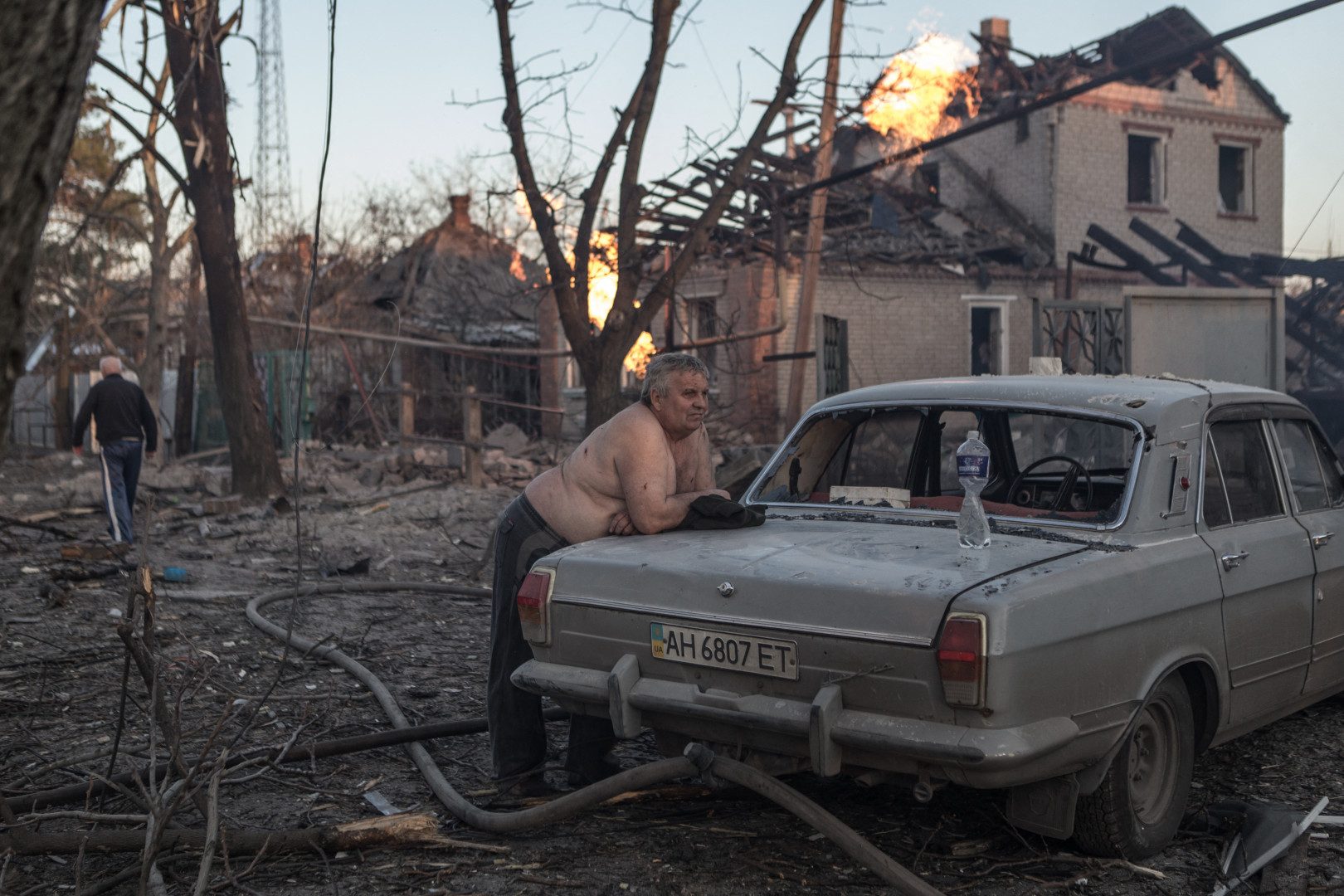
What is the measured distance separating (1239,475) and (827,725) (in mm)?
2126

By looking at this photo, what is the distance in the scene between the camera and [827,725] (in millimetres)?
3113

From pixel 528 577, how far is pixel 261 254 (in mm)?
28588

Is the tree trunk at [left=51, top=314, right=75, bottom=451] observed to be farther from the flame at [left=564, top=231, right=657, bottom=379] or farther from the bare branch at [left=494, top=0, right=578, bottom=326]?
the bare branch at [left=494, top=0, right=578, bottom=326]

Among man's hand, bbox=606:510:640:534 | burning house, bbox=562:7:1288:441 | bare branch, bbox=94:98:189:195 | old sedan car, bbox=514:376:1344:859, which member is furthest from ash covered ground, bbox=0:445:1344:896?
burning house, bbox=562:7:1288:441

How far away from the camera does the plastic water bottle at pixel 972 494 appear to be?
3.62 metres

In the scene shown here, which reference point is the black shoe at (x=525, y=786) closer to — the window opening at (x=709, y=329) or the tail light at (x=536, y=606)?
the tail light at (x=536, y=606)

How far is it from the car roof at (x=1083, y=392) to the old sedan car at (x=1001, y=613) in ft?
0.04

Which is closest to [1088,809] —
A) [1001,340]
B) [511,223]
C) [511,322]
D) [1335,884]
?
[1335,884]

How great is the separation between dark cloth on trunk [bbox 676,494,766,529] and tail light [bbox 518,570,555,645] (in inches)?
23.2

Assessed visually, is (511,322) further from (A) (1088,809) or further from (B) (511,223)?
(A) (1088,809)

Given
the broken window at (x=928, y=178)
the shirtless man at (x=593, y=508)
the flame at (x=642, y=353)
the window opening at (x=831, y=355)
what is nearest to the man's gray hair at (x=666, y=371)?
the shirtless man at (x=593, y=508)

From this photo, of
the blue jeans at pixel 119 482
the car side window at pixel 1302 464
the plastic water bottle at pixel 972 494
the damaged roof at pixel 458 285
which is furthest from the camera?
the damaged roof at pixel 458 285

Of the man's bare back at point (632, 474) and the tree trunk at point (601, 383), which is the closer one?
the man's bare back at point (632, 474)

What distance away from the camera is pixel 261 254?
98.5ft
